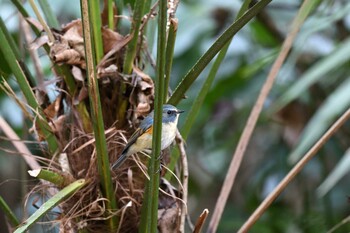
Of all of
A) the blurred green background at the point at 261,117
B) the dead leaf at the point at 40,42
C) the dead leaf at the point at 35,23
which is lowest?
the blurred green background at the point at 261,117

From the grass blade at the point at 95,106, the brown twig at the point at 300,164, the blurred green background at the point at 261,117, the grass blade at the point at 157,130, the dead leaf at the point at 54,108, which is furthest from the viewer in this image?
the blurred green background at the point at 261,117

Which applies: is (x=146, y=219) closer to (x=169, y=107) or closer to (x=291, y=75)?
(x=169, y=107)

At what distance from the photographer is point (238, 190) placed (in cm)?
322

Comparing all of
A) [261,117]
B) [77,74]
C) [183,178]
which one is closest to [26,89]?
[77,74]

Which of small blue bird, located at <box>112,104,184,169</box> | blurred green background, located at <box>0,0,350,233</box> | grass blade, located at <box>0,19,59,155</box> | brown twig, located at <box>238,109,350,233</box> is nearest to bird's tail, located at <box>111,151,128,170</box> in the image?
small blue bird, located at <box>112,104,184,169</box>

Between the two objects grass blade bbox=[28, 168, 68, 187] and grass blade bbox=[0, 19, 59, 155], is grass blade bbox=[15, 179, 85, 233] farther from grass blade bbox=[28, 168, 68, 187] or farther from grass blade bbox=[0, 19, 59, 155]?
grass blade bbox=[0, 19, 59, 155]

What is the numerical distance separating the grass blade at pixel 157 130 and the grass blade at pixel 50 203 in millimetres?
111

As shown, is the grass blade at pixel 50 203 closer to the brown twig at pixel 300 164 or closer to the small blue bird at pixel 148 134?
the small blue bird at pixel 148 134

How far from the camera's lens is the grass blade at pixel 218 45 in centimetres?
99

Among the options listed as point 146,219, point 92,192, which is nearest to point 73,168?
point 92,192

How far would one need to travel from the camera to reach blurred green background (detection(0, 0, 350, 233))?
2.44 m

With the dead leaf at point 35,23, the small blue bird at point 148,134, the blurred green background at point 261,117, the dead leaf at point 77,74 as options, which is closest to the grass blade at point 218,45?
the small blue bird at point 148,134

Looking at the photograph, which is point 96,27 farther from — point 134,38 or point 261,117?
point 261,117

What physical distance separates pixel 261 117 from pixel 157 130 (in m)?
1.47
